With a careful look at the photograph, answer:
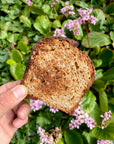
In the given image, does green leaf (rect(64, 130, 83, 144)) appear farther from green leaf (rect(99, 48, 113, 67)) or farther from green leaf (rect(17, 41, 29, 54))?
green leaf (rect(17, 41, 29, 54))

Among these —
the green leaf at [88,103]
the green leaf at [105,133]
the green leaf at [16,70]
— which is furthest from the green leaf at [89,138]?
the green leaf at [16,70]

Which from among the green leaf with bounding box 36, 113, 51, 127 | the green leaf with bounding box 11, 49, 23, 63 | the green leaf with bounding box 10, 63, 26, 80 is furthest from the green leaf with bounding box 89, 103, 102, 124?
the green leaf with bounding box 11, 49, 23, 63

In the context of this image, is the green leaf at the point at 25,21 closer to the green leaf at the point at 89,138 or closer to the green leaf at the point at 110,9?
the green leaf at the point at 110,9

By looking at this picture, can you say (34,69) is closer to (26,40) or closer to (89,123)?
(89,123)

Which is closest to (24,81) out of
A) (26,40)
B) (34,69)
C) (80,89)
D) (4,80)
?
(34,69)

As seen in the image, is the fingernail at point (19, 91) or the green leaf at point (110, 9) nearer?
the fingernail at point (19, 91)

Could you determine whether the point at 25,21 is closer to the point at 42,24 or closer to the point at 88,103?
the point at 42,24

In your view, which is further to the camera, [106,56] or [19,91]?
[106,56]

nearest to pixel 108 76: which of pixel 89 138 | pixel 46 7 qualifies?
pixel 89 138
